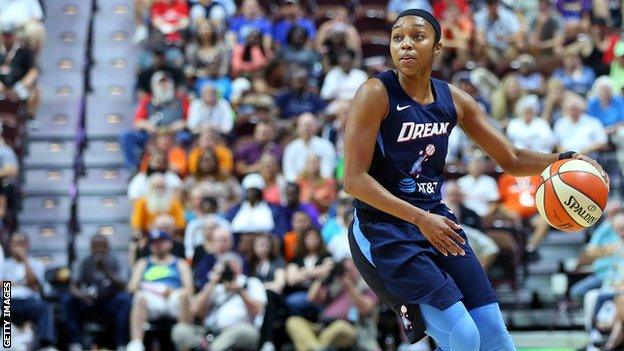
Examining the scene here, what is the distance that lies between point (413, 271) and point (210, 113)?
8.97 metres

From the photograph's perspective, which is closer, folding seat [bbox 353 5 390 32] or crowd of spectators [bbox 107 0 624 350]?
crowd of spectators [bbox 107 0 624 350]

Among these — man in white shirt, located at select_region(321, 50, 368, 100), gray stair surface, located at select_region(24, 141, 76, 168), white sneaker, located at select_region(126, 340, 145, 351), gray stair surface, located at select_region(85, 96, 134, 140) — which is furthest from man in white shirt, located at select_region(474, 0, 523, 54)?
white sneaker, located at select_region(126, 340, 145, 351)

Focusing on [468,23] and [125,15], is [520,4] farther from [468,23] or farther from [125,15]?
[125,15]

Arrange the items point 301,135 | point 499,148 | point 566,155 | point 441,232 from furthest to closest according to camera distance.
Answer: point 301,135 → point 499,148 → point 566,155 → point 441,232

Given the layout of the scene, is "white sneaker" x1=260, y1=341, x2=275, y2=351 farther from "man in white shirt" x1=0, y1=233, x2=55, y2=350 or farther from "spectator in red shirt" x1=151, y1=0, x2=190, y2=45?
"spectator in red shirt" x1=151, y1=0, x2=190, y2=45

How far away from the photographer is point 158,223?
39.7ft

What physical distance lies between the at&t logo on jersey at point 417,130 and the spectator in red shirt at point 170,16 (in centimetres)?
1053

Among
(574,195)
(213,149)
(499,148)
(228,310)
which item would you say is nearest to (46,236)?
(213,149)

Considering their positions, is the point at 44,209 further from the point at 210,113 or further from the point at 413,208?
the point at 413,208

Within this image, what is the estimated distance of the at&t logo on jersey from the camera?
5.57 meters

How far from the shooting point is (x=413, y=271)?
546 cm

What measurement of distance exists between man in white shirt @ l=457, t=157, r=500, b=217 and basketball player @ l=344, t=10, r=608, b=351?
701 cm

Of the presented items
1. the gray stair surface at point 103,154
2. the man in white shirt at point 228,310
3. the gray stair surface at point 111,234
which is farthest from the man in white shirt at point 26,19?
the man in white shirt at point 228,310

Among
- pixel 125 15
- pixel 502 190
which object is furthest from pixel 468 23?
pixel 125 15
